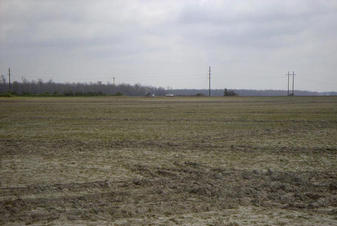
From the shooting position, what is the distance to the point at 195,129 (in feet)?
61.9

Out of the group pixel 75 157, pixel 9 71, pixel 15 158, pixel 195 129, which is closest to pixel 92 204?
pixel 75 157

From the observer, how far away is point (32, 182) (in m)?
7.99

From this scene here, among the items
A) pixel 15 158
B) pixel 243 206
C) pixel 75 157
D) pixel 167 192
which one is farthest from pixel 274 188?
pixel 15 158

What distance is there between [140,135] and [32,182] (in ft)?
28.6

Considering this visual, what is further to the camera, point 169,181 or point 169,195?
point 169,181

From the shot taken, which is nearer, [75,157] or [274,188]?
[274,188]

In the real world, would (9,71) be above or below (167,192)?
above

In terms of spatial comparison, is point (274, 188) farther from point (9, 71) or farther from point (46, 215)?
point (9, 71)

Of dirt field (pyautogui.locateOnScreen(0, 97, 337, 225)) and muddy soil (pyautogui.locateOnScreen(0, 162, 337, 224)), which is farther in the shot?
muddy soil (pyautogui.locateOnScreen(0, 162, 337, 224))

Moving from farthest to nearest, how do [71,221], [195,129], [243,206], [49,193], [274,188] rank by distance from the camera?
1. [195,129]
2. [274,188]
3. [49,193]
4. [243,206]
5. [71,221]

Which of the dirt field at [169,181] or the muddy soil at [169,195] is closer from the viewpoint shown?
the dirt field at [169,181]

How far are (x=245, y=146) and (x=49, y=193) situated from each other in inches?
335

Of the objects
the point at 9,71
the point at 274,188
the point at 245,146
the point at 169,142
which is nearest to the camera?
the point at 274,188

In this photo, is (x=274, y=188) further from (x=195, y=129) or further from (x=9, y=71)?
(x=9, y=71)
